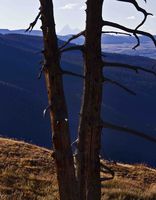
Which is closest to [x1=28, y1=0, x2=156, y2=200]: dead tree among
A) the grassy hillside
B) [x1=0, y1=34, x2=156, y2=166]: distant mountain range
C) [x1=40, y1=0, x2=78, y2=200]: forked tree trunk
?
[x1=40, y1=0, x2=78, y2=200]: forked tree trunk

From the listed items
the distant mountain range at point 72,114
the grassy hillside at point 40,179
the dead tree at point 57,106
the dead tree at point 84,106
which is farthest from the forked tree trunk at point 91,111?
the distant mountain range at point 72,114

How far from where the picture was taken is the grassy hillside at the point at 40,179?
15.8 metres

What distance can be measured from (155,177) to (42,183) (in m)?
6.81

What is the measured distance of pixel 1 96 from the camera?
15100cm

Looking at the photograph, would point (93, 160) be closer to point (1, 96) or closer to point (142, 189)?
point (142, 189)

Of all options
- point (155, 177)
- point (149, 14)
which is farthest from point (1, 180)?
point (149, 14)

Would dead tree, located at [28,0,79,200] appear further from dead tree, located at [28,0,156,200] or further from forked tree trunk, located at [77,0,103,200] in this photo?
forked tree trunk, located at [77,0,103,200]

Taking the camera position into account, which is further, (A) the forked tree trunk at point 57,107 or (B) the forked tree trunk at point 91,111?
(B) the forked tree trunk at point 91,111

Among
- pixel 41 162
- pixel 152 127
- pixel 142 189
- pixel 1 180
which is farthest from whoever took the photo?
pixel 152 127

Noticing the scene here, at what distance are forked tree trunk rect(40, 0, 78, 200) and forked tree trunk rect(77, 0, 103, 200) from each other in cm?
37

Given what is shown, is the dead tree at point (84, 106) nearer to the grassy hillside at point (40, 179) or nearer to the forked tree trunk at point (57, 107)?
the forked tree trunk at point (57, 107)

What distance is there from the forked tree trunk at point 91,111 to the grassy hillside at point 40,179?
5352 mm

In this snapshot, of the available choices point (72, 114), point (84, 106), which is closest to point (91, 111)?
point (84, 106)

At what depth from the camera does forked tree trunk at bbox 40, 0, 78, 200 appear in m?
7.88
